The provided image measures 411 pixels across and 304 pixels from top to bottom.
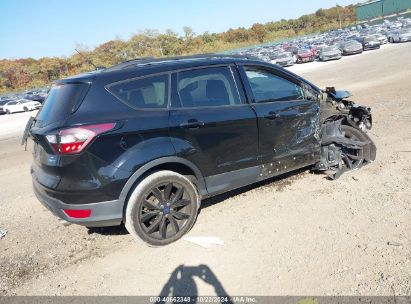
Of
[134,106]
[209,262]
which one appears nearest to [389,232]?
[209,262]

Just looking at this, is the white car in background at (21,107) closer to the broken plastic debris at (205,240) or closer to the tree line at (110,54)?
the tree line at (110,54)

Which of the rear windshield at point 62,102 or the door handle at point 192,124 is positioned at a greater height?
the rear windshield at point 62,102

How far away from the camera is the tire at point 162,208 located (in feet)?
11.4

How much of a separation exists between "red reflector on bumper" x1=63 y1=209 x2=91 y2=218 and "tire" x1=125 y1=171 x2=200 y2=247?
0.36 meters

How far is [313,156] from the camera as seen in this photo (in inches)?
187

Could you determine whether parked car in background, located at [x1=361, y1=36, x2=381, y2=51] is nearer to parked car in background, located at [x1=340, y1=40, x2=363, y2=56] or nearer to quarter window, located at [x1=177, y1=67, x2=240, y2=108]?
parked car in background, located at [x1=340, y1=40, x2=363, y2=56]

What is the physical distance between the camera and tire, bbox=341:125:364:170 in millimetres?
5047

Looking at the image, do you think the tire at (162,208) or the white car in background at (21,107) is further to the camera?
the white car in background at (21,107)

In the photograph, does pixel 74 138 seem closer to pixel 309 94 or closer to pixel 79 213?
pixel 79 213

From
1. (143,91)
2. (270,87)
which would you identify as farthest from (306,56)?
(143,91)

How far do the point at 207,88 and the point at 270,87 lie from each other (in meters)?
0.91

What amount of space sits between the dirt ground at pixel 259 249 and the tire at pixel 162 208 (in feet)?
0.51

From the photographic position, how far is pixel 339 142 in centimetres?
481

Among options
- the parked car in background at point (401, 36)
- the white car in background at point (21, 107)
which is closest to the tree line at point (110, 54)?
the white car in background at point (21, 107)
